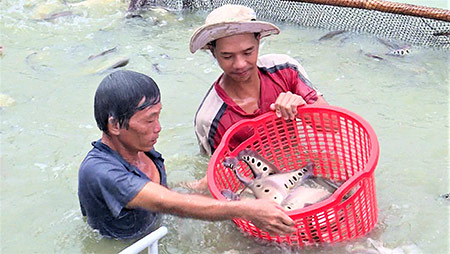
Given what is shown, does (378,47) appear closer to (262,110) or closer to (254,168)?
(262,110)

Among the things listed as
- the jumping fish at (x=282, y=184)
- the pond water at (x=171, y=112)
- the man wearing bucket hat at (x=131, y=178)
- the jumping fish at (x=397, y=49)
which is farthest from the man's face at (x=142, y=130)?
the jumping fish at (x=397, y=49)

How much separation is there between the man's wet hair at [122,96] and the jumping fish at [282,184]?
69cm

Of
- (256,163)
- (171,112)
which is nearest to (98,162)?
(256,163)

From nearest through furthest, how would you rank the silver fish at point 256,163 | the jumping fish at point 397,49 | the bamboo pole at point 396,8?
the silver fish at point 256,163
the bamboo pole at point 396,8
the jumping fish at point 397,49

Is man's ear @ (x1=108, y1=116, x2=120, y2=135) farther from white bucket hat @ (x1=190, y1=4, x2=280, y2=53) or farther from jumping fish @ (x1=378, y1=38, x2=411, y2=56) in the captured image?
jumping fish @ (x1=378, y1=38, x2=411, y2=56)

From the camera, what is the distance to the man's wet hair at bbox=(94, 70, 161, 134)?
2496mm

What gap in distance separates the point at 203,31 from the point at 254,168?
90cm

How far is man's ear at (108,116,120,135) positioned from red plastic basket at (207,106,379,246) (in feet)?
1.81

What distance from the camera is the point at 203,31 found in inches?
119

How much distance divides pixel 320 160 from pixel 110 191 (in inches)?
61.1

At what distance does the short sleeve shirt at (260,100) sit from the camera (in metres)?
3.32

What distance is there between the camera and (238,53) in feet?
9.97

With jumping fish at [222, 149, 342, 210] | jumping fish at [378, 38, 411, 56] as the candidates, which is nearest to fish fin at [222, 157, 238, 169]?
jumping fish at [222, 149, 342, 210]

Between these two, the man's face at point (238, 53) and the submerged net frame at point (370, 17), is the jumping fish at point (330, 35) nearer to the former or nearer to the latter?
the submerged net frame at point (370, 17)
